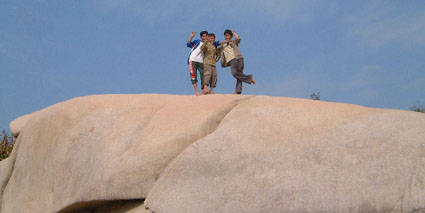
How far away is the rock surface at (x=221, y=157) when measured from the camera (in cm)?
528

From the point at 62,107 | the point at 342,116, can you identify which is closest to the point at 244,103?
the point at 342,116

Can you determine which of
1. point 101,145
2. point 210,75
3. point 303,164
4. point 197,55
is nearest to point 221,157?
point 303,164

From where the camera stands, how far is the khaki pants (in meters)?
10.1

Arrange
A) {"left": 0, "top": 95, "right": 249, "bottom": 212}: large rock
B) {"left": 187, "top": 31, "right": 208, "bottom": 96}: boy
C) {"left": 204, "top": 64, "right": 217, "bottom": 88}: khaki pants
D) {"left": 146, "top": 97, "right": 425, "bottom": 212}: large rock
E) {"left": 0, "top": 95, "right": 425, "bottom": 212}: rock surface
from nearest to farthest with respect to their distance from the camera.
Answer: {"left": 146, "top": 97, "right": 425, "bottom": 212}: large rock < {"left": 0, "top": 95, "right": 425, "bottom": 212}: rock surface < {"left": 0, "top": 95, "right": 249, "bottom": 212}: large rock < {"left": 204, "top": 64, "right": 217, "bottom": 88}: khaki pants < {"left": 187, "top": 31, "right": 208, "bottom": 96}: boy

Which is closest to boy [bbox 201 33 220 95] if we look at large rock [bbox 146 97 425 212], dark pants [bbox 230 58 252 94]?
dark pants [bbox 230 58 252 94]

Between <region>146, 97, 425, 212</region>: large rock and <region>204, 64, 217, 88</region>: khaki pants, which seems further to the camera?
<region>204, 64, 217, 88</region>: khaki pants

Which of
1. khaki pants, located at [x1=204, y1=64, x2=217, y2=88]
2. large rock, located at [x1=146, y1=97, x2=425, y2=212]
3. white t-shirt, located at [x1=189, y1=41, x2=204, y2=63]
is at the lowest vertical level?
large rock, located at [x1=146, y1=97, x2=425, y2=212]

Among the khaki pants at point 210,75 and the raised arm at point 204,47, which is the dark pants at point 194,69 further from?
the raised arm at point 204,47

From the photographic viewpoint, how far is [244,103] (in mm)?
6898

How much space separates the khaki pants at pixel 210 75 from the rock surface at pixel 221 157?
229cm

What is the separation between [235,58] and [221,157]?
468 centimetres

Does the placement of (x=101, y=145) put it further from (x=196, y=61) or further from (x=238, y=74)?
(x=238, y=74)

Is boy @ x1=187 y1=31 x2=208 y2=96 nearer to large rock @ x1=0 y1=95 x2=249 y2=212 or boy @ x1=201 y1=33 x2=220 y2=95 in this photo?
boy @ x1=201 y1=33 x2=220 y2=95

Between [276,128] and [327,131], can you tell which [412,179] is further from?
[276,128]
